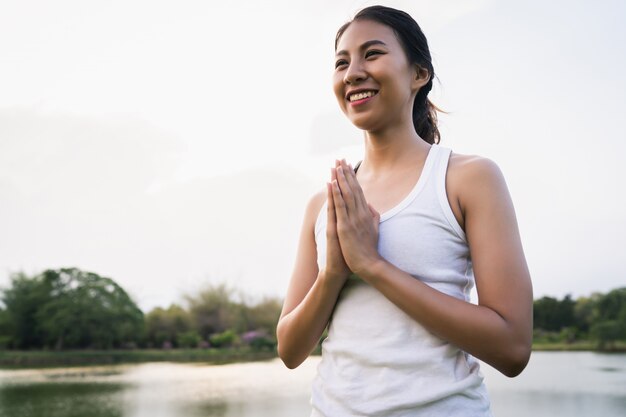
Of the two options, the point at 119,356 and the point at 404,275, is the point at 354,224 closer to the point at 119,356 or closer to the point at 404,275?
the point at 404,275

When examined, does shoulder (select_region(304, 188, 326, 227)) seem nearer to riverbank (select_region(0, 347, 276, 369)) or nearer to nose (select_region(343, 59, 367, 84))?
nose (select_region(343, 59, 367, 84))

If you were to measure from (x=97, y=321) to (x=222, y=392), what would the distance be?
414 inches

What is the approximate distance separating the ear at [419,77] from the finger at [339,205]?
342 millimetres

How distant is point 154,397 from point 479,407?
18679 millimetres

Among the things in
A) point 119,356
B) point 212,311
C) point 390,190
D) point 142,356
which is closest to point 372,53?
point 390,190

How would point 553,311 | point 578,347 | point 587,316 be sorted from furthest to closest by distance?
1. point 578,347
2. point 587,316
3. point 553,311

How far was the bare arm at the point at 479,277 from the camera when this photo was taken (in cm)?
106

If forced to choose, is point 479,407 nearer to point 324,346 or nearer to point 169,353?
point 324,346

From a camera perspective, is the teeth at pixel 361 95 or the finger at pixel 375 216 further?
the teeth at pixel 361 95

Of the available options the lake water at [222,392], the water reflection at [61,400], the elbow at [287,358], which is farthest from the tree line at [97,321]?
the elbow at [287,358]

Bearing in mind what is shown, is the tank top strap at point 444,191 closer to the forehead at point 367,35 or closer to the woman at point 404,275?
the woman at point 404,275

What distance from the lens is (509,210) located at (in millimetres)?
1133

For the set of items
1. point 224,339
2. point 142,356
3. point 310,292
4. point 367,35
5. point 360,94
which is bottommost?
point 142,356

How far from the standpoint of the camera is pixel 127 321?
1093 inches
